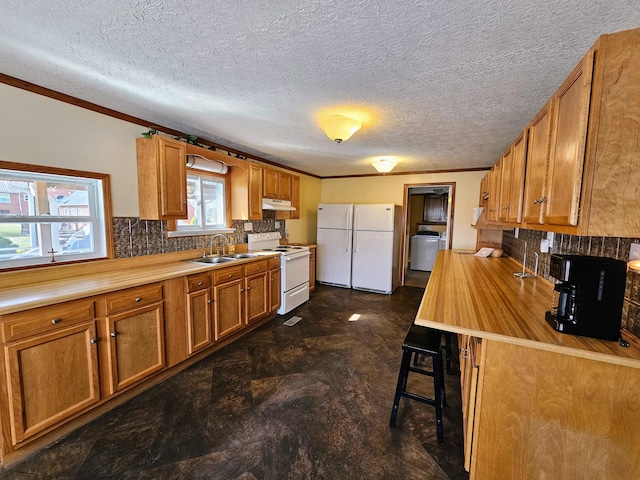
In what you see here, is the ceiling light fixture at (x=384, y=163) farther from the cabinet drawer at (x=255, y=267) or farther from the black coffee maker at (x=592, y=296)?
the black coffee maker at (x=592, y=296)

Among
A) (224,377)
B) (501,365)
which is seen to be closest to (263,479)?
(224,377)

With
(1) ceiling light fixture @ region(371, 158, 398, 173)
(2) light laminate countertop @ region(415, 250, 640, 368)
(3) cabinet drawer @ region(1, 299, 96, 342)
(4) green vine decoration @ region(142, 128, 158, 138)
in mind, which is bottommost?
(3) cabinet drawer @ region(1, 299, 96, 342)

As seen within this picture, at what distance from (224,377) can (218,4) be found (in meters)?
2.52

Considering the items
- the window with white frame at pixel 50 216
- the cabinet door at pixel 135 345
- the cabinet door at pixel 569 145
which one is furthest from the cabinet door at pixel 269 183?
the cabinet door at pixel 569 145

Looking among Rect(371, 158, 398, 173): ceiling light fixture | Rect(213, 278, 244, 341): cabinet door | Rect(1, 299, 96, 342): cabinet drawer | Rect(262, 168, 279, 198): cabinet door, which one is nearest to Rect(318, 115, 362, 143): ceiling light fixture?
Rect(371, 158, 398, 173): ceiling light fixture

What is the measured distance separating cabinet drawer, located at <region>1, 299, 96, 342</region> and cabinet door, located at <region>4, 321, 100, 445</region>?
0.04 metres

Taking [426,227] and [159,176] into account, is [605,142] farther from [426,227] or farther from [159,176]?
[426,227]

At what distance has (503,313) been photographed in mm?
1477

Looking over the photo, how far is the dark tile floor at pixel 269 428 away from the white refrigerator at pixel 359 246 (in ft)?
7.13

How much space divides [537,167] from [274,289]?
116 inches

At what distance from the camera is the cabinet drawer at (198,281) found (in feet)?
7.88

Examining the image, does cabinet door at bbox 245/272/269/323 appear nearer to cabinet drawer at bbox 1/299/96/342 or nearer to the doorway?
cabinet drawer at bbox 1/299/96/342

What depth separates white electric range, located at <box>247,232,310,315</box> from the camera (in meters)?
3.71

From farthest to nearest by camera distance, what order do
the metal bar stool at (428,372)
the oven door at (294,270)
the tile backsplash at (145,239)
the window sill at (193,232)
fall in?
the oven door at (294,270) < the window sill at (193,232) < the tile backsplash at (145,239) < the metal bar stool at (428,372)
